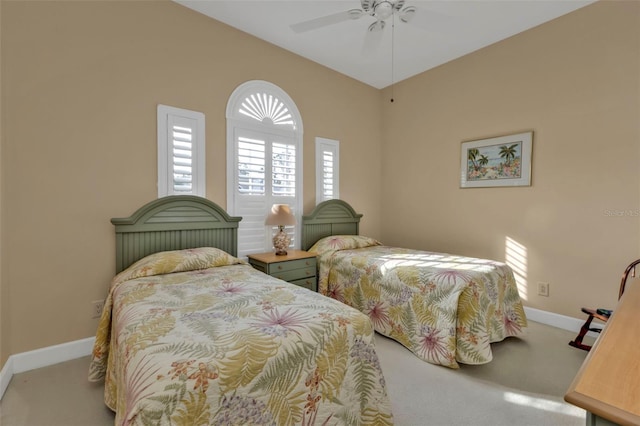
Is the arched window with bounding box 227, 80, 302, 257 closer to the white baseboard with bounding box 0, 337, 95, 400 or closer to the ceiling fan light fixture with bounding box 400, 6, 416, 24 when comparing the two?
the white baseboard with bounding box 0, 337, 95, 400

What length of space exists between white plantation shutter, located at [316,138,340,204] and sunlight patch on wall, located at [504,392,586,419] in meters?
2.64

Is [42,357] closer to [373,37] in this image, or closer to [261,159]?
[261,159]

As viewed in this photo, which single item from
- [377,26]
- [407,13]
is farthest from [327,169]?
[407,13]

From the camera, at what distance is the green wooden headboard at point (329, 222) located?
11.7ft

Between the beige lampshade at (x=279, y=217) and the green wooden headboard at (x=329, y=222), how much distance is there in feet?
1.53

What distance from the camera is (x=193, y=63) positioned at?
108 inches

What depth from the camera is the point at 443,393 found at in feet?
6.17

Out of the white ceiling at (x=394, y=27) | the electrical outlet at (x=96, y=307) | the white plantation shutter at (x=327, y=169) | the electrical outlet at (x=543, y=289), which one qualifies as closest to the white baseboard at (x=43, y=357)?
the electrical outlet at (x=96, y=307)

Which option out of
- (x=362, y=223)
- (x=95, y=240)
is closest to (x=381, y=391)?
(x=95, y=240)

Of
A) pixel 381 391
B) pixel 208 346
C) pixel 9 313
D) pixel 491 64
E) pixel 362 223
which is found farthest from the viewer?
pixel 362 223

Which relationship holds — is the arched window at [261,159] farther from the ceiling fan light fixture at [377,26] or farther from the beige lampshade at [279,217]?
the ceiling fan light fixture at [377,26]

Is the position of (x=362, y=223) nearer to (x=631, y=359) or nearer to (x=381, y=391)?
(x=381, y=391)

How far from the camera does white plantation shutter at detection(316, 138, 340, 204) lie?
12.3 feet

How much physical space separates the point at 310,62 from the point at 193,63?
1.47 metres
